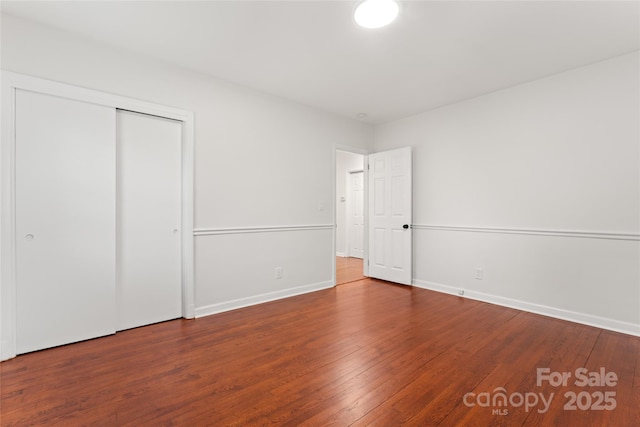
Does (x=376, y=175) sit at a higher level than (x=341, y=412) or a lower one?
higher

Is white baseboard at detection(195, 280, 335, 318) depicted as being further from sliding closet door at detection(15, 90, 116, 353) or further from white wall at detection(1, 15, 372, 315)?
sliding closet door at detection(15, 90, 116, 353)

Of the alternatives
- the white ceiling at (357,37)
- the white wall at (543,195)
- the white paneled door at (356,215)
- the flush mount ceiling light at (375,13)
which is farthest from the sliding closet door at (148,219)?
the white paneled door at (356,215)

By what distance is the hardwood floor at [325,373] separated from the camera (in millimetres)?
1618

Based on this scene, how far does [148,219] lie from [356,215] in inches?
202

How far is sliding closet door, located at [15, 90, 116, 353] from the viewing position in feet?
7.49

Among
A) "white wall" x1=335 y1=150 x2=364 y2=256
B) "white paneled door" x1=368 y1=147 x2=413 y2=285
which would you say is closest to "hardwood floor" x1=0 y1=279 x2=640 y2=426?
"white paneled door" x1=368 y1=147 x2=413 y2=285

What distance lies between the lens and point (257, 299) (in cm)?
358

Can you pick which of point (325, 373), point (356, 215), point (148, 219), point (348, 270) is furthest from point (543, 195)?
point (356, 215)

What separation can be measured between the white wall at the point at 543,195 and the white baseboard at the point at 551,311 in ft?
0.03

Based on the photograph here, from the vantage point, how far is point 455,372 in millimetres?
2045

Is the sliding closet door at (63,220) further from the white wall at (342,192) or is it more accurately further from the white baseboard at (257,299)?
the white wall at (342,192)

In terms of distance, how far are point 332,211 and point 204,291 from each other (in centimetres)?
210

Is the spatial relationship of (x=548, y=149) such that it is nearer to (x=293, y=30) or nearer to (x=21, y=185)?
(x=293, y=30)

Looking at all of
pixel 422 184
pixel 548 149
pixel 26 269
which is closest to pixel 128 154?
pixel 26 269
